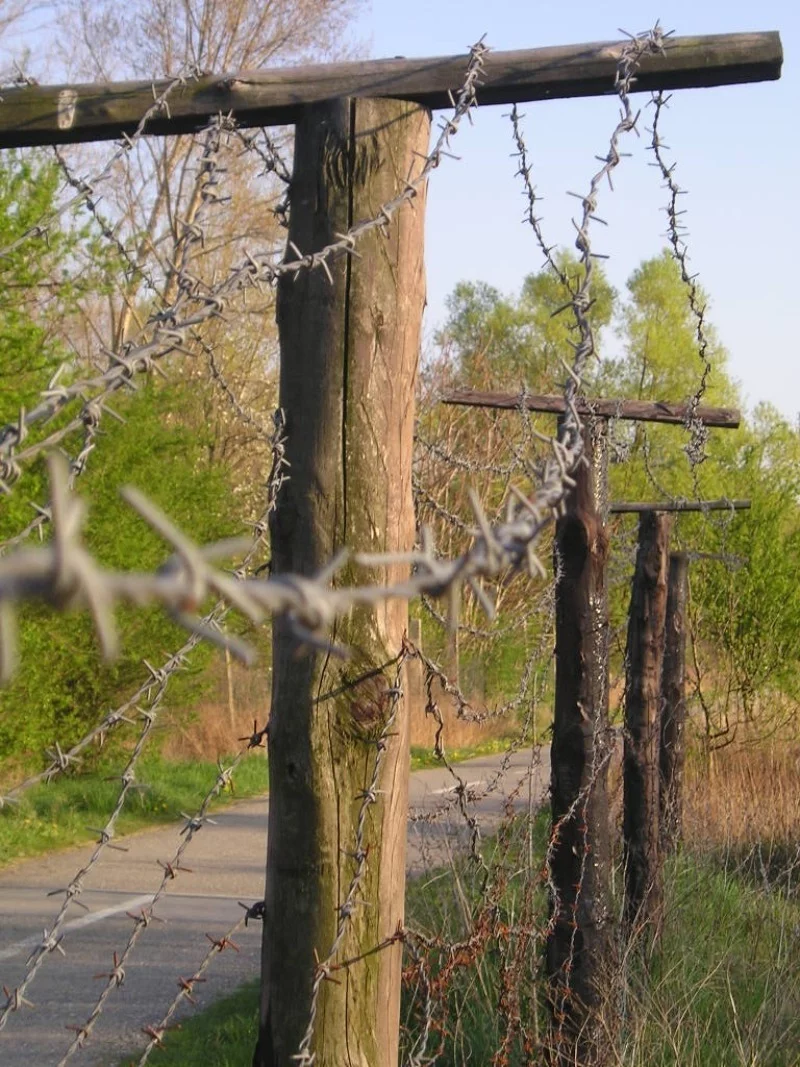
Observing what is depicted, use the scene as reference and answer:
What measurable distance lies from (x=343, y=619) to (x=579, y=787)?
2.14 metres

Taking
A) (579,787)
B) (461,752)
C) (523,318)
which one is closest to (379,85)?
(579,787)

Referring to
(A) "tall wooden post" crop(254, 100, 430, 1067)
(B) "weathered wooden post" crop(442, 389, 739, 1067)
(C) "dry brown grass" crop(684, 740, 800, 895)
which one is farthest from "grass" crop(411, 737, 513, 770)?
(A) "tall wooden post" crop(254, 100, 430, 1067)

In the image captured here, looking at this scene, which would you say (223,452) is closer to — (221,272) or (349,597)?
(221,272)

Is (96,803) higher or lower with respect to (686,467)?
lower

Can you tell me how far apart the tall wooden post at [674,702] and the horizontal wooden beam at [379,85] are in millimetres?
5910

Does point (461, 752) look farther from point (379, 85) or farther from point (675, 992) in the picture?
point (379, 85)

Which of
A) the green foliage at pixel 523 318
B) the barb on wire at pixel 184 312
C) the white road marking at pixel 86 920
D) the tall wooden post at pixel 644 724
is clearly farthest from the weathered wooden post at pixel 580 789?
the green foliage at pixel 523 318

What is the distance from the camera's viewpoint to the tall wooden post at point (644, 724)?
21.6 ft

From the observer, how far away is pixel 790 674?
19.3 m

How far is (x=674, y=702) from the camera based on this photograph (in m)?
10.9

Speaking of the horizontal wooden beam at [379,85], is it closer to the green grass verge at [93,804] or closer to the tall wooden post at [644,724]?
the tall wooden post at [644,724]

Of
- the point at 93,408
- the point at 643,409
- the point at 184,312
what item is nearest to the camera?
the point at 93,408

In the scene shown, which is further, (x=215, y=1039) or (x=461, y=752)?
(x=461, y=752)

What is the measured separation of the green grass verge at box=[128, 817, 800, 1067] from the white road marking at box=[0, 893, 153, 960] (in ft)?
5.26
